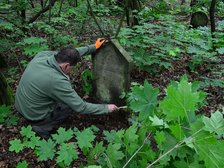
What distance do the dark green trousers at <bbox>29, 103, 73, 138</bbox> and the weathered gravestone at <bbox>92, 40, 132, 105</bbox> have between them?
2.50 ft

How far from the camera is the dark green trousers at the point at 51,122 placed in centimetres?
415

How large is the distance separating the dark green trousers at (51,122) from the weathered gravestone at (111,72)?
2.50 feet

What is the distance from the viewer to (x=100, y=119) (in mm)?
4691

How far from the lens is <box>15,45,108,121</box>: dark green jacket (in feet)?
12.5

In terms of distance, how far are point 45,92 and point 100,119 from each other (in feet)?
3.89

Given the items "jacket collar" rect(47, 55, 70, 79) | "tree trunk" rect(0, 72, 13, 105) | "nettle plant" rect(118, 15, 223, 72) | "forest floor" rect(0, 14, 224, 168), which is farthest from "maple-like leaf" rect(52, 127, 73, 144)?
"nettle plant" rect(118, 15, 223, 72)

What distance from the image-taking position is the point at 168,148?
1.09m

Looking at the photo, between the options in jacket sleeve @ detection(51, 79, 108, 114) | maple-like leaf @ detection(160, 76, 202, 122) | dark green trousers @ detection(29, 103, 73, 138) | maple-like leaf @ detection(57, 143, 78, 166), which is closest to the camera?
maple-like leaf @ detection(160, 76, 202, 122)

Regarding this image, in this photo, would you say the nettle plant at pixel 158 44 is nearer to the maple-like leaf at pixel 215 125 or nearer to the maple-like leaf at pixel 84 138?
the maple-like leaf at pixel 84 138

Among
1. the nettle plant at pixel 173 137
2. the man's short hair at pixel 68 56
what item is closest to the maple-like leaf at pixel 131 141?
the nettle plant at pixel 173 137

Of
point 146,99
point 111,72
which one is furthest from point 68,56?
point 146,99

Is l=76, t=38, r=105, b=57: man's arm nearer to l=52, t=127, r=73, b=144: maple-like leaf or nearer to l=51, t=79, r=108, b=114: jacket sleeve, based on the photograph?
l=51, t=79, r=108, b=114: jacket sleeve

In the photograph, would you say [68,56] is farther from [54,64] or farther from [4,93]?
[4,93]

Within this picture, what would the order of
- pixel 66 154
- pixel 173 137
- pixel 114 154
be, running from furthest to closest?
pixel 66 154 → pixel 114 154 → pixel 173 137
